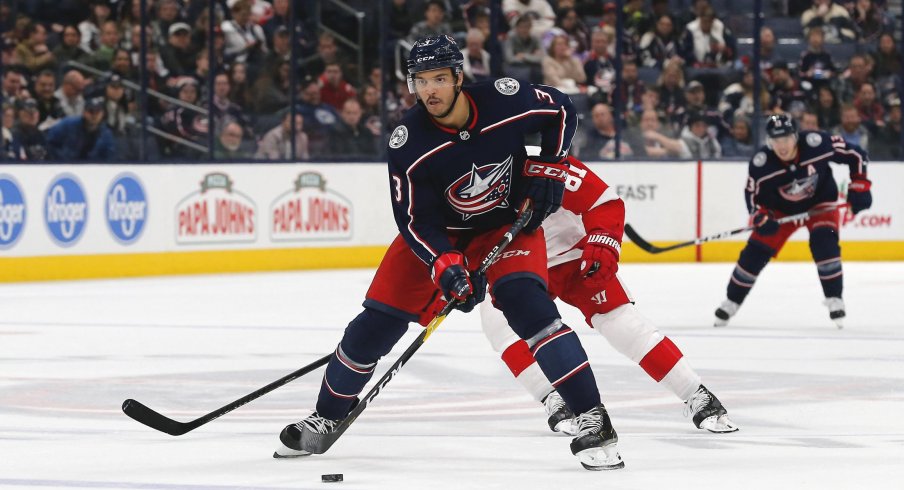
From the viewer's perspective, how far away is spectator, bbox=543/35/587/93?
463 inches

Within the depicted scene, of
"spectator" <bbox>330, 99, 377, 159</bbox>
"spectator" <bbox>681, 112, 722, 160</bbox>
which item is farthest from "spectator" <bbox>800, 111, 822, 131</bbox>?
"spectator" <bbox>330, 99, 377, 159</bbox>

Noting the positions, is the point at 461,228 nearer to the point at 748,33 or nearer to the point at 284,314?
the point at 284,314

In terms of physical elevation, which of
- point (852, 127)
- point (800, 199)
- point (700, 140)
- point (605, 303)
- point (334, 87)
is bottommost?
point (605, 303)

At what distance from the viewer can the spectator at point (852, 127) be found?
39.0ft

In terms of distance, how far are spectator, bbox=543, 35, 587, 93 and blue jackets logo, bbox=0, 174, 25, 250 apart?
13.9 feet

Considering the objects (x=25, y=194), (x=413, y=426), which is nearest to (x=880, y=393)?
(x=413, y=426)

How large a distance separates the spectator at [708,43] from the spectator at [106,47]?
14.7ft

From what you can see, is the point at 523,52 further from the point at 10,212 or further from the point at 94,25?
the point at 10,212

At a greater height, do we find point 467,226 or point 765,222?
point 467,226

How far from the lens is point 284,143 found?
10.7 m

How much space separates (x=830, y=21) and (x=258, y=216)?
5012 millimetres

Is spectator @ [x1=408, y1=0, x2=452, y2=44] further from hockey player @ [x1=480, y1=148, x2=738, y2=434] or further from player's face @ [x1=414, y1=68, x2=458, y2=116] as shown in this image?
player's face @ [x1=414, y1=68, x2=458, y2=116]

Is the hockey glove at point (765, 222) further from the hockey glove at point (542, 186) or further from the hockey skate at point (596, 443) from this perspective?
the hockey skate at point (596, 443)

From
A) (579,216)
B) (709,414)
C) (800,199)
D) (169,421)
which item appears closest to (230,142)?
(800,199)
